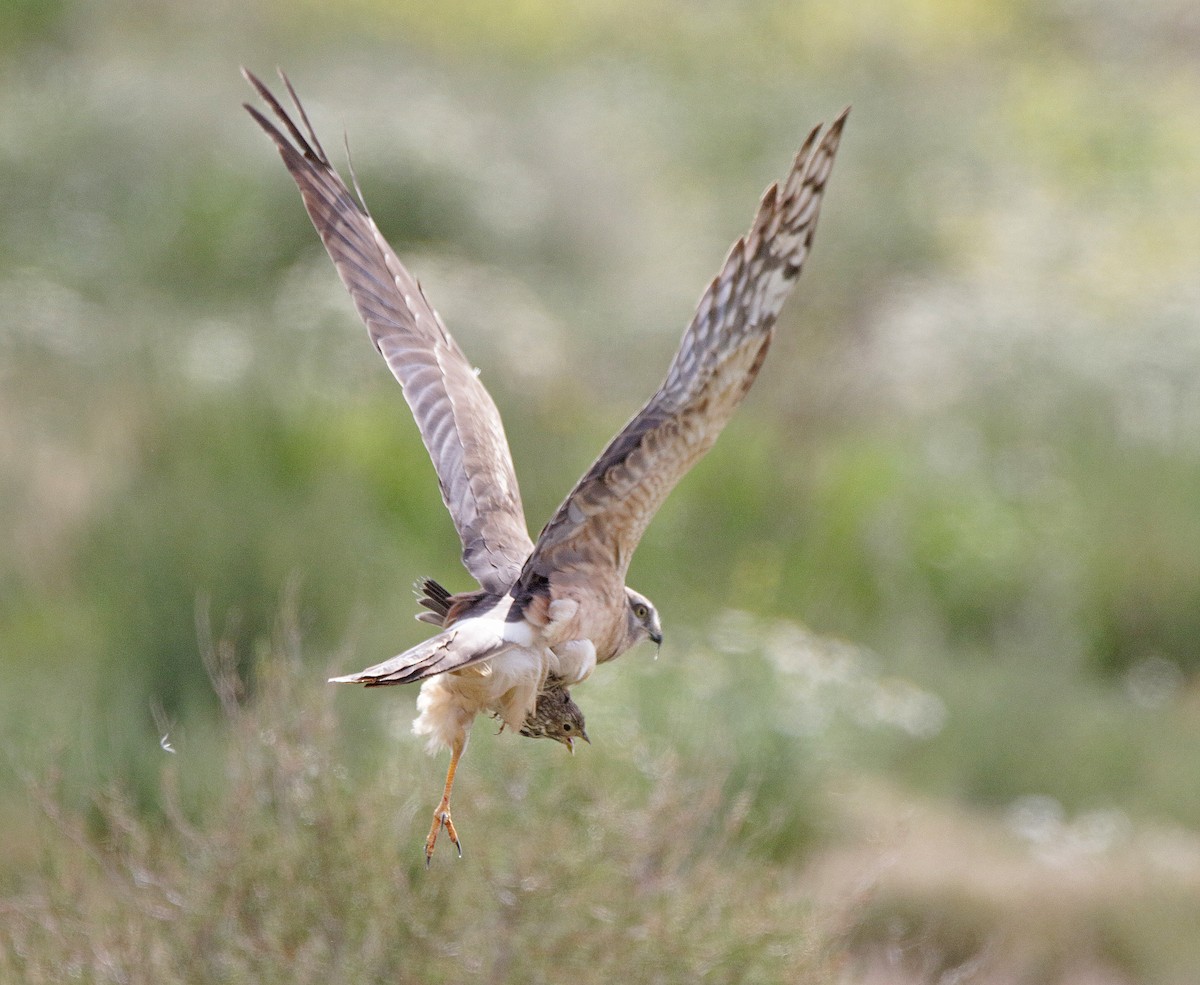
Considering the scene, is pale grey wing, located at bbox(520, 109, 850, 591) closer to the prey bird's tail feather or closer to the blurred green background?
the prey bird's tail feather

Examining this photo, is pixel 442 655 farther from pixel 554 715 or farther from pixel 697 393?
pixel 697 393

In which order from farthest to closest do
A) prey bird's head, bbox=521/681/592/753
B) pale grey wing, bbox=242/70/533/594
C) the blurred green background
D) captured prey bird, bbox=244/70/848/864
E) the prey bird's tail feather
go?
the blurred green background
pale grey wing, bbox=242/70/533/594
prey bird's head, bbox=521/681/592/753
captured prey bird, bbox=244/70/848/864
the prey bird's tail feather

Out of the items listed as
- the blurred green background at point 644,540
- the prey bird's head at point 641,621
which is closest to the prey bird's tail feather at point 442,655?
the prey bird's head at point 641,621

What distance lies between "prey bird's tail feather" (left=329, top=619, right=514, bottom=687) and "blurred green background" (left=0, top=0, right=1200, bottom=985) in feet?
4.21

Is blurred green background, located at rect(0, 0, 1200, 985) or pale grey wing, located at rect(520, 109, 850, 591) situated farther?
blurred green background, located at rect(0, 0, 1200, 985)

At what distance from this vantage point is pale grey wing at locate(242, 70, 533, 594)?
4676 millimetres

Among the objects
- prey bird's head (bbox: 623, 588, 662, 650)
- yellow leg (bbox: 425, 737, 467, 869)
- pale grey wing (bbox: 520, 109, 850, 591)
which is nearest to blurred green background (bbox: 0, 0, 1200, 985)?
prey bird's head (bbox: 623, 588, 662, 650)

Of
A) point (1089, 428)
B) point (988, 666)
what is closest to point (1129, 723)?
point (988, 666)

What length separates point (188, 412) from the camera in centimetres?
1077

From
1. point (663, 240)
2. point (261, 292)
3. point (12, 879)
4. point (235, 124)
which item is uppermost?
point (663, 240)

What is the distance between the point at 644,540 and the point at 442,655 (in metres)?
7.00

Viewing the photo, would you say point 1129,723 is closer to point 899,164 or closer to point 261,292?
point 261,292

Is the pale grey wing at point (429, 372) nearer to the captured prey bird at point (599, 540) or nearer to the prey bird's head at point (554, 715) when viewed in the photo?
the captured prey bird at point (599, 540)

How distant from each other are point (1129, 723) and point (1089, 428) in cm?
437
